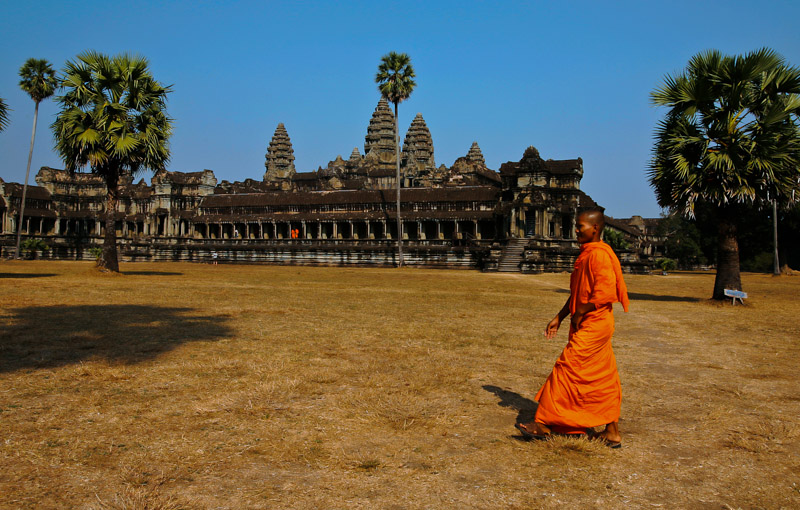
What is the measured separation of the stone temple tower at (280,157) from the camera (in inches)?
3701

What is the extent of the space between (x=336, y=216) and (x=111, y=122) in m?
33.1

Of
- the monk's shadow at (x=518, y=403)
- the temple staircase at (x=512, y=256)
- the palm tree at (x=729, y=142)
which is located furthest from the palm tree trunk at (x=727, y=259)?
the temple staircase at (x=512, y=256)

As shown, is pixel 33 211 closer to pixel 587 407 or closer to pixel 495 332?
pixel 495 332

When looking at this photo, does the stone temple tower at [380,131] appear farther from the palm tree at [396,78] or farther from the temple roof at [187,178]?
the palm tree at [396,78]

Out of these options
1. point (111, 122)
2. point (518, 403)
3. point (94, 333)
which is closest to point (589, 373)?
point (518, 403)

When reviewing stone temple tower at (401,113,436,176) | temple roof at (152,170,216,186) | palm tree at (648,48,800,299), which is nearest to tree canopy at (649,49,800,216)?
palm tree at (648,48,800,299)

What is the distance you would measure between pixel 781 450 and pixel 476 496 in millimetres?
2704

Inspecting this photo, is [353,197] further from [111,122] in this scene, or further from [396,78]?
[111,122]

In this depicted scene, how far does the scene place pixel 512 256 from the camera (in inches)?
1571

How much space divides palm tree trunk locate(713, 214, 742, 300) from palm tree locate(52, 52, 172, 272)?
22200mm

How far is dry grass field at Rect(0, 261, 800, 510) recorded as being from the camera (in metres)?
3.58

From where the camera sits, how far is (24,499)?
3.33m

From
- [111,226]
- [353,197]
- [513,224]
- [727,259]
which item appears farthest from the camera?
[353,197]

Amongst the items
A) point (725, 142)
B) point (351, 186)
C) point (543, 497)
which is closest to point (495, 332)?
point (543, 497)
